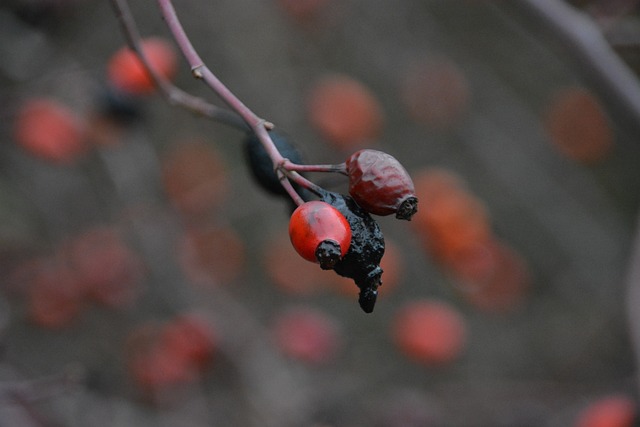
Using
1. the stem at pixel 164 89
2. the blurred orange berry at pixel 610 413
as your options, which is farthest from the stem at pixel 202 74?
the blurred orange berry at pixel 610 413

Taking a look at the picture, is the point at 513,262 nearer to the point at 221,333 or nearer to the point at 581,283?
the point at 581,283

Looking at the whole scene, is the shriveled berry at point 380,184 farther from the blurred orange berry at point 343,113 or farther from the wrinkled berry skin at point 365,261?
the blurred orange berry at point 343,113

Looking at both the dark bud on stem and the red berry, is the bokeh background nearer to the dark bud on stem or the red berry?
the dark bud on stem

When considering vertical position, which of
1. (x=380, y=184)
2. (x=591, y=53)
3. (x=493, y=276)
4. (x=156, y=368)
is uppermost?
(x=591, y=53)

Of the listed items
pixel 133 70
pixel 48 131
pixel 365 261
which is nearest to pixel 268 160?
pixel 365 261

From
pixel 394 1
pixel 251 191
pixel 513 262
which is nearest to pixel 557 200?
pixel 513 262

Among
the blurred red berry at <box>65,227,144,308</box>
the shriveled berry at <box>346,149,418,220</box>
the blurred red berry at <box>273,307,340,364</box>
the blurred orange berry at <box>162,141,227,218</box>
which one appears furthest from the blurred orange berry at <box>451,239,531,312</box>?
the shriveled berry at <box>346,149,418,220</box>

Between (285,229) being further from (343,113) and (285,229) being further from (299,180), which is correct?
(299,180)
